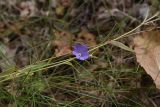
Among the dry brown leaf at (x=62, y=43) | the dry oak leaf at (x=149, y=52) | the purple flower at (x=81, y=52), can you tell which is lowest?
the dry oak leaf at (x=149, y=52)

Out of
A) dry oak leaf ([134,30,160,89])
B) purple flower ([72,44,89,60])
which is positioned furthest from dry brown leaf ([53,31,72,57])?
dry oak leaf ([134,30,160,89])

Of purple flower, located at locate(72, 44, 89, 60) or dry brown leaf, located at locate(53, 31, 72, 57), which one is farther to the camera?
dry brown leaf, located at locate(53, 31, 72, 57)

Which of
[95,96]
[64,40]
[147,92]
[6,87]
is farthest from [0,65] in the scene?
[147,92]

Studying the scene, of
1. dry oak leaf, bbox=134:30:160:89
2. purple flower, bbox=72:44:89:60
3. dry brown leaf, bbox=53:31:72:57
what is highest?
dry brown leaf, bbox=53:31:72:57

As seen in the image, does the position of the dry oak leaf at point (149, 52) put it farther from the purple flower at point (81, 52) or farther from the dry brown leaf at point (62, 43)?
the dry brown leaf at point (62, 43)

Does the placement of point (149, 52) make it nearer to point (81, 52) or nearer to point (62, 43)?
point (81, 52)

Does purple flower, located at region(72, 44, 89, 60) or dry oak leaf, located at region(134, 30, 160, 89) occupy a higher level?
purple flower, located at region(72, 44, 89, 60)

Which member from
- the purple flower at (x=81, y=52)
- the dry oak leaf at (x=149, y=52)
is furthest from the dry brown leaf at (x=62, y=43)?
the dry oak leaf at (x=149, y=52)

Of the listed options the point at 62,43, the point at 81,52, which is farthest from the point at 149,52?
the point at 62,43

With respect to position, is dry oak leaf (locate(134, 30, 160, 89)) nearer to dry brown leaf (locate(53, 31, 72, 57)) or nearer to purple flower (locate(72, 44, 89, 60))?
purple flower (locate(72, 44, 89, 60))
